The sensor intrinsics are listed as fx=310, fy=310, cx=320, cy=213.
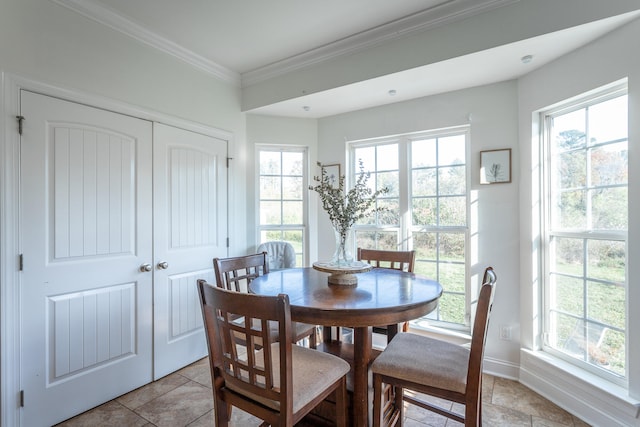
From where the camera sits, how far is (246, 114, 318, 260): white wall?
3432mm

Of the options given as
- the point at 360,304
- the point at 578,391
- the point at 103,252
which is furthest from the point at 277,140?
the point at 578,391

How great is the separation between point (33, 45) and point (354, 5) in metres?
2.04

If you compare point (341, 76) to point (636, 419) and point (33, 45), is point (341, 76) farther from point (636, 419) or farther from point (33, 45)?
point (636, 419)

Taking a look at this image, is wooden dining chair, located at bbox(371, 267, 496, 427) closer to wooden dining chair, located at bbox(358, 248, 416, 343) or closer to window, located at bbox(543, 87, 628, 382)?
wooden dining chair, located at bbox(358, 248, 416, 343)

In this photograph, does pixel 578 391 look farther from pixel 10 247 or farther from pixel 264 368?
pixel 10 247

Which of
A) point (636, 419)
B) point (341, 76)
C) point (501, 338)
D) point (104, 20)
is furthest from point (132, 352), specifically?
point (636, 419)

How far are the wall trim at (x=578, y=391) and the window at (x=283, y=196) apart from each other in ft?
7.56

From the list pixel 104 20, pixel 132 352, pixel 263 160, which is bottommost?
pixel 132 352

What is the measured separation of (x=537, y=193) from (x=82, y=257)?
3391mm

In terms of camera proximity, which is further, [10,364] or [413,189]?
[413,189]

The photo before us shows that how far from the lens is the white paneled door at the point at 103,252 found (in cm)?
190

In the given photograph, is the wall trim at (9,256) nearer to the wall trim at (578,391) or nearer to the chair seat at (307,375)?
the chair seat at (307,375)

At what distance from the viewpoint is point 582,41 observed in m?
2.00

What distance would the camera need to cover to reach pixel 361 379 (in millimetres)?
1575
